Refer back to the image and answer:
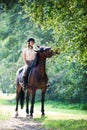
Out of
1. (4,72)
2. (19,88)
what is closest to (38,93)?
(4,72)

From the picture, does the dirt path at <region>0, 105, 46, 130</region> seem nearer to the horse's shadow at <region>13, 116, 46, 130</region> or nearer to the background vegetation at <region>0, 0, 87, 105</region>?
the horse's shadow at <region>13, 116, 46, 130</region>

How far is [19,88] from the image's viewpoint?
17.7m

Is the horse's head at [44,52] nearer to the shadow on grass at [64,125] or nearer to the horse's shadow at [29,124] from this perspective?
the horse's shadow at [29,124]

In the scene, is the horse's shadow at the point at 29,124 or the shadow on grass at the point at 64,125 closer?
the shadow on grass at the point at 64,125

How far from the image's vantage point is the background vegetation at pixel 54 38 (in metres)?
12.1

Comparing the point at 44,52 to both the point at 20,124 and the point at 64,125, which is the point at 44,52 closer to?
the point at 20,124

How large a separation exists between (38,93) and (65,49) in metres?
16.9

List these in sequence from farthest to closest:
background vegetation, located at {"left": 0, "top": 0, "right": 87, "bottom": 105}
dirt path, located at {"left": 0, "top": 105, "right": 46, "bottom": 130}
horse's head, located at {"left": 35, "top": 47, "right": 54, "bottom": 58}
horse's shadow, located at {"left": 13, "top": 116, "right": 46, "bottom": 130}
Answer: horse's head, located at {"left": 35, "top": 47, "right": 54, "bottom": 58}
horse's shadow, located at {"left": 13, "top": 116, "right": 46, "bottom": 130}
dirt path, located at {"left": 0, "top": 105, "right": 46, "bottom": 130}
background vegetation, located at {"left": 0, "top": 0, "right": 87, "bottom": 105}

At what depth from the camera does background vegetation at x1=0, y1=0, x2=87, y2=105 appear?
39.9ft

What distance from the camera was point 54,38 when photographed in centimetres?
1931

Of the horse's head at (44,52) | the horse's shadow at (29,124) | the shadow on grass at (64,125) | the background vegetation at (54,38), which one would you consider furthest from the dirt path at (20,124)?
the horse's head at (44,52)

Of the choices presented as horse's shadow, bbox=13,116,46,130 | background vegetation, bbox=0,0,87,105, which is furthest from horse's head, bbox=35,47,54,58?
horse's shadow, bbox=13,116,46,130

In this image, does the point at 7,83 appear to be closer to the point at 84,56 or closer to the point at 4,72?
the point at 4,72

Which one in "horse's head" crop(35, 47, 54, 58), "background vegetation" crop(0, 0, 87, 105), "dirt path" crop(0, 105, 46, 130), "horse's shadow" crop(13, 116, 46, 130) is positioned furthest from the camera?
"horse's head" crop(35, 47, 54, 58)
